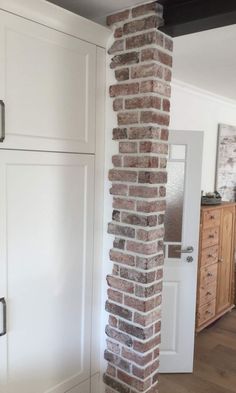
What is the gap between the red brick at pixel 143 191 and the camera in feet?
5.54

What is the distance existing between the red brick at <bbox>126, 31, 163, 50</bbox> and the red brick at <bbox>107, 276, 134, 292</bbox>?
3.60 ft

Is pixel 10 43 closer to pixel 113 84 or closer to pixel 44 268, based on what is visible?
pixel 113 84

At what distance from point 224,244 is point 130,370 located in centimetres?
217

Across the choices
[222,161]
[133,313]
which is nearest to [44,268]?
[133,313]

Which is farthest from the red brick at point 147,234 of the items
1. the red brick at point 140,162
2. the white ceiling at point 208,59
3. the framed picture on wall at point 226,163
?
the framed picture on wall at point 226,163

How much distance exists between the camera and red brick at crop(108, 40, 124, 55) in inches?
68.8

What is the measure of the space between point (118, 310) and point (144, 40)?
1344 mm

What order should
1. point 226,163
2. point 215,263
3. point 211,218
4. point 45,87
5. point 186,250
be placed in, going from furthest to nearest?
point 226,163 → point 215,263 → point 211,218 → point 186,250 → point 45,87

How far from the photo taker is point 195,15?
1.59 metres

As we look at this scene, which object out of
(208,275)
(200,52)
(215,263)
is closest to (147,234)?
(200,52)

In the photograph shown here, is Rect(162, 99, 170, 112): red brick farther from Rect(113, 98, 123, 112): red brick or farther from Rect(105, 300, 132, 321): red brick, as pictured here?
Rect(105, 300, 132, 321): red brick

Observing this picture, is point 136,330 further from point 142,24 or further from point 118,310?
point 142,24

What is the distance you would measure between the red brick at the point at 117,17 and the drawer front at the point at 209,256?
222 cm

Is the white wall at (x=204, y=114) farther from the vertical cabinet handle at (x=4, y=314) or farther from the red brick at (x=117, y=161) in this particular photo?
the vertical cabinet handle at (x=4, y=314)
